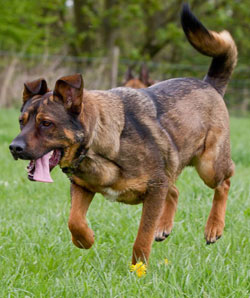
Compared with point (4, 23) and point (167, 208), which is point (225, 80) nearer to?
point (167, 208)

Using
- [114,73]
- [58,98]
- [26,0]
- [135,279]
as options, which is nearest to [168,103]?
[58,98]

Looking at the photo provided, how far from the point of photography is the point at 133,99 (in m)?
3.85

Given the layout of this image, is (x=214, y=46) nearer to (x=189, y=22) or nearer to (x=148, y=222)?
(x=189, y=22)

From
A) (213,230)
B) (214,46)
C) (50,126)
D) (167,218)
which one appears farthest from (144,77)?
(50,126)

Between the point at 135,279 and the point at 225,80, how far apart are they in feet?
8.06

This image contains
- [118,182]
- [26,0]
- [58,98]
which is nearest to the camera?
[58,98]

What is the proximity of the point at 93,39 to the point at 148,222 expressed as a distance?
883 inches

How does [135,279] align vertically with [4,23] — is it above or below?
above

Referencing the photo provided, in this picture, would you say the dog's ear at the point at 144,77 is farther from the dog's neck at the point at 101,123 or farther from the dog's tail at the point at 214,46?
the dog's neck at the point at 101,123

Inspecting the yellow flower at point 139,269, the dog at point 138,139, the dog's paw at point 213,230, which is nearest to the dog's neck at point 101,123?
the dog at point 138,139

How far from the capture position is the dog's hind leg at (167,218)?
4258mm

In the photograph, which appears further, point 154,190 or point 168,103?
point 168,103

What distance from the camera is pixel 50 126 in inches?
125

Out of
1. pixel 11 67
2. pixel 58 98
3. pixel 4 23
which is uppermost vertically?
pixel 58 98
